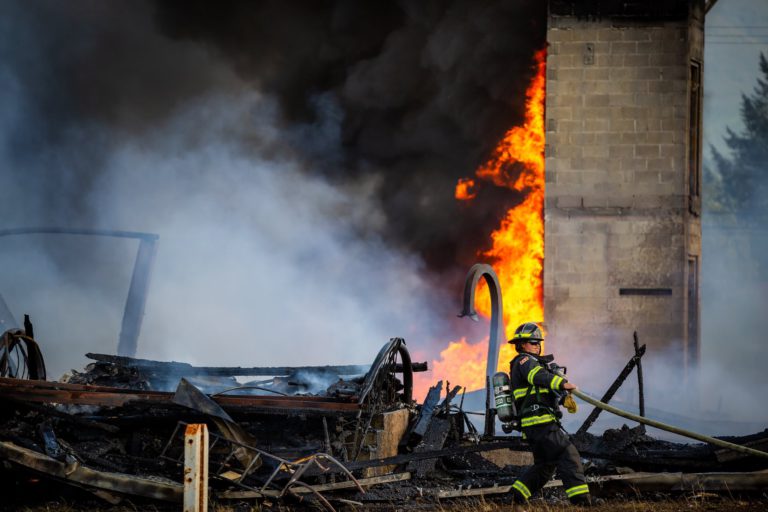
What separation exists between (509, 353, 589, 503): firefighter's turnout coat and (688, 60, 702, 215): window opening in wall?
10.8 metres

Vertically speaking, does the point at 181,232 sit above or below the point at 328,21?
below

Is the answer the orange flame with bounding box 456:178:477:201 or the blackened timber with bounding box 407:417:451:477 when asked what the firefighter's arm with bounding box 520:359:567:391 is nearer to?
the blackened timber with bounding box 407:417:451:477

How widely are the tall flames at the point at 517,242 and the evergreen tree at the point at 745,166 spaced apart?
96.0 ft

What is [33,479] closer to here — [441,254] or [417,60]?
[441,254]

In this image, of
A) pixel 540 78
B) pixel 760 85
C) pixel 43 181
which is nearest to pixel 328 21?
pixel 540 78

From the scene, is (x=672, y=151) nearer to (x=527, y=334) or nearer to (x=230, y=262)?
(x=230, y=262)

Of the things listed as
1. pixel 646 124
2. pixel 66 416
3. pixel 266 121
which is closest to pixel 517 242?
pixel 646 124

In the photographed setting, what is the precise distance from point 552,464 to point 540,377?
77 centimetres

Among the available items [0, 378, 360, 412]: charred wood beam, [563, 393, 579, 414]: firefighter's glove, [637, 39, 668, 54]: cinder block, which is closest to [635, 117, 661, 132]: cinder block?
[637, 39, 668, 54]: cinder block

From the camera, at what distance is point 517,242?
56.2 feet

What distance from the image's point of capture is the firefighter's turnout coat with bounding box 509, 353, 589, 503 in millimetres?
6949

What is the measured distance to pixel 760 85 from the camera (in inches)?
1837

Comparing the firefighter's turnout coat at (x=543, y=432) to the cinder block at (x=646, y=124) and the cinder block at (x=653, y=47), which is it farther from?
the cinder block at (x=653, y=47)

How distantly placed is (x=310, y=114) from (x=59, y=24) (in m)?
5.89
